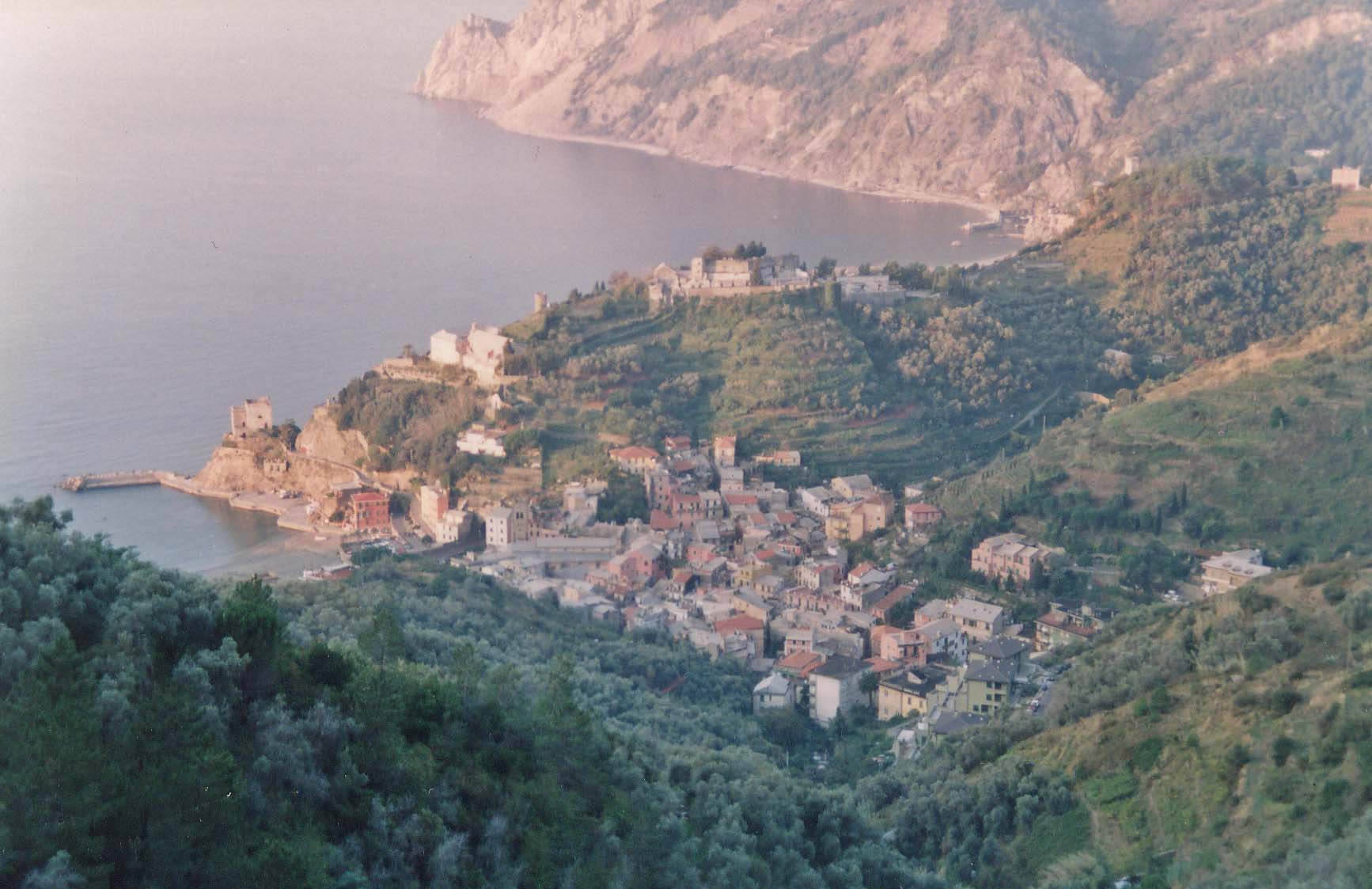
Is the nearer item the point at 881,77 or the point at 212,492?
the point at 212,492

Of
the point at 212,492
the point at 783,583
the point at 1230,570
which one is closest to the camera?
the point at 1230,570

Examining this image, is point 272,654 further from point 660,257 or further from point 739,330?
point 660,257

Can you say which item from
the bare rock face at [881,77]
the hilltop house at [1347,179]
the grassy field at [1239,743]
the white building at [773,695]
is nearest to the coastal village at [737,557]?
the white building at [773,695]

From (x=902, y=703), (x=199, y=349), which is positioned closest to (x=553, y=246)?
(x=199, y=349)

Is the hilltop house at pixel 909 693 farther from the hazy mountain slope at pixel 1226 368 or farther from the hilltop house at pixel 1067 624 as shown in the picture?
the hazy mountain slope at pixel 1226 368

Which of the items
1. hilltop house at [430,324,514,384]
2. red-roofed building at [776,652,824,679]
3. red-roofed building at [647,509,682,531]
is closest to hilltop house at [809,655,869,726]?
red-roofed building at [776,652,824,679]

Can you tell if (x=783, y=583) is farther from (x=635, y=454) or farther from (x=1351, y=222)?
(x=1351, y=222)

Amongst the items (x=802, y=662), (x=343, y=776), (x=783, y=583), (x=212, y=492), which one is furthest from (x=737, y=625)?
(x=343, y=776)
